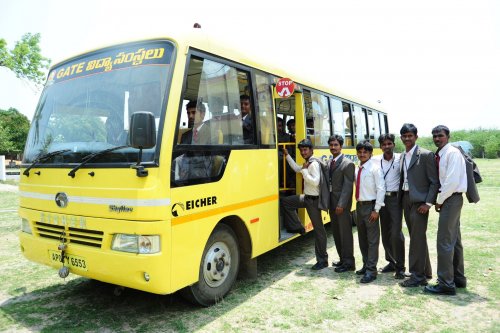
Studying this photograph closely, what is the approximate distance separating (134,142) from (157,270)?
121cm

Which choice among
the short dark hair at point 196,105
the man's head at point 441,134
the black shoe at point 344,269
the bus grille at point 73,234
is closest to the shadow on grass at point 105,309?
the bus grille at point 73,234

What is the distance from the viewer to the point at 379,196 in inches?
208

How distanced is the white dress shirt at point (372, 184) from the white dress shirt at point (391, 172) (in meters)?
0.15

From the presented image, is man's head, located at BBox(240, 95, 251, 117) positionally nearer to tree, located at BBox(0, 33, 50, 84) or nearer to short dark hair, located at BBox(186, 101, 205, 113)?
short dark hair, located at BBox(186, 101, 205, 113)

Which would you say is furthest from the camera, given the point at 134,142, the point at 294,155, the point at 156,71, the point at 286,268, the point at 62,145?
the point at 294,155

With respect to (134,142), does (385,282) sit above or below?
below

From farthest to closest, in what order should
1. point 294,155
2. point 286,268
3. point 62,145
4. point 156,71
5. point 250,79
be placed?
1. point 294,155
2. point 286,268
3. point 250,79
4. point 62,145
5. point 156,71

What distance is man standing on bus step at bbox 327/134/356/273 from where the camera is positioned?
18.3 feet

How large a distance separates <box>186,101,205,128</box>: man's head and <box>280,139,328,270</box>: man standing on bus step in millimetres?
2052

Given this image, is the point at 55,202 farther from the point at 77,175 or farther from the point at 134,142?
the point at 134,142

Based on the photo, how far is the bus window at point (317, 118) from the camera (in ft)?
22.0

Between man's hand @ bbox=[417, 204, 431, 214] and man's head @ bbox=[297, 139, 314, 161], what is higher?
man's head @ bbox=[297, 139, 314, 161]

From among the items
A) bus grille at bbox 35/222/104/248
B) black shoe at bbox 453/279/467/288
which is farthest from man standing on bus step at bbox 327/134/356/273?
bus grille at bbox 35/222/104/248

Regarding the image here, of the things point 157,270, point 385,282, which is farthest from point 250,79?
point 385,282
